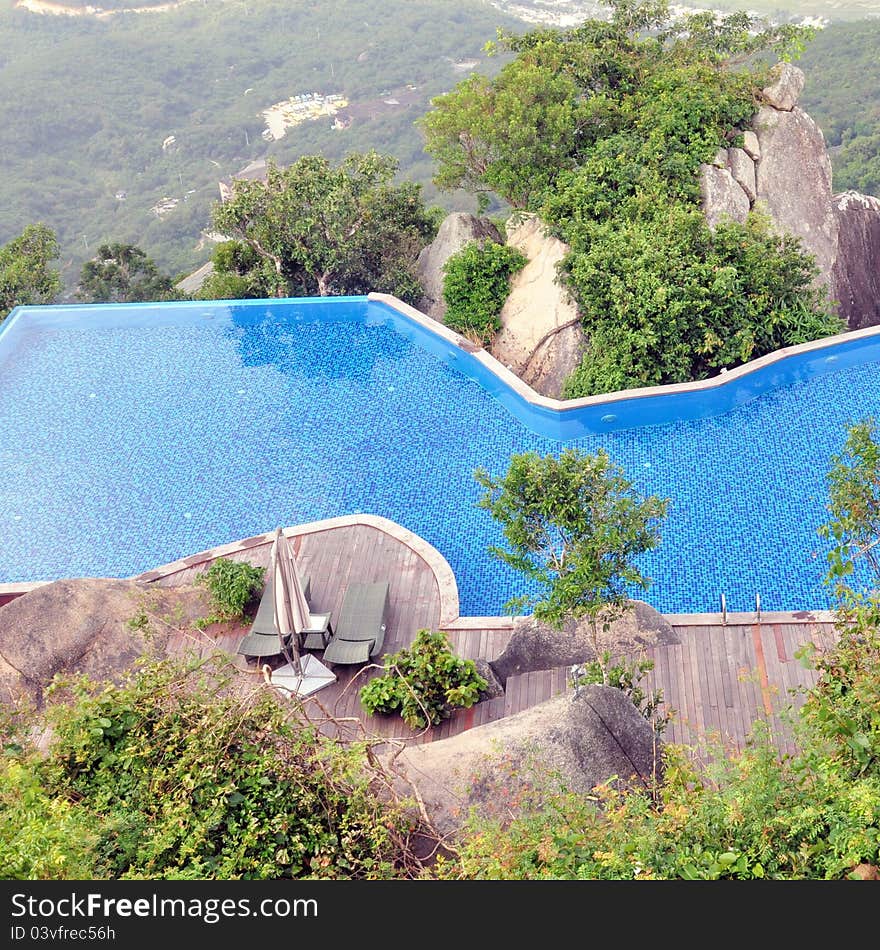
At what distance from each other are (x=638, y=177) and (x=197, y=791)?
13232mm

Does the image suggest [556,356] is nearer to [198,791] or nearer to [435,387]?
[435,387]

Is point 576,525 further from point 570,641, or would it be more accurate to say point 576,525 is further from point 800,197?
point 800,197

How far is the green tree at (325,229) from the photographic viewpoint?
17.9 m

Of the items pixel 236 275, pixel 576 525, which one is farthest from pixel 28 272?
pixel 576 525

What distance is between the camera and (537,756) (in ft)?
23.6

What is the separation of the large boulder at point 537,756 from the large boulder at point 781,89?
43.9 ft

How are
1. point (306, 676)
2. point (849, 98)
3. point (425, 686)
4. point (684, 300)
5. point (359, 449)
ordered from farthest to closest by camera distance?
point (849, 98)
point (684, 300)
point (359, 449)
point (306, 676)
point (425, 686)

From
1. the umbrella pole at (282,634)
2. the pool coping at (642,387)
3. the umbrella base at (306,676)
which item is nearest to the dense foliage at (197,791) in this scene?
the umbrella pole at (282,634)

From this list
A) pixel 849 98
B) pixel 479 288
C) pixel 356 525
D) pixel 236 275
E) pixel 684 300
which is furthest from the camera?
pixel 849 98

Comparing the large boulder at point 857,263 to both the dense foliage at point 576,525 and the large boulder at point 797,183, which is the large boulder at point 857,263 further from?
the dense foliage at point 576,525

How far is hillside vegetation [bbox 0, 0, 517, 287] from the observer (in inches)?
2790

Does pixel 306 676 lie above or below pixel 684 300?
below

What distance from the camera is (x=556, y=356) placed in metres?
15.5

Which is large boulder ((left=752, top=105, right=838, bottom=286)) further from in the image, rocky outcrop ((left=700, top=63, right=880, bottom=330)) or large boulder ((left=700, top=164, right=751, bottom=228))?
large boulder ((left=700, top=164, right=751, bottom=228))
